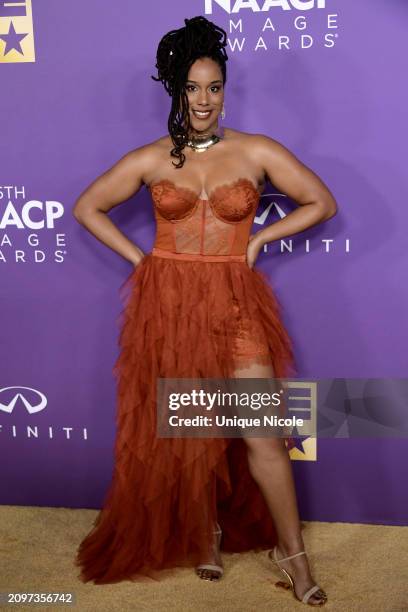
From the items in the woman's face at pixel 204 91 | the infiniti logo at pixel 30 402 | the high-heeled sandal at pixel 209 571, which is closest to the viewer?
the woman's face at pixel 204 91

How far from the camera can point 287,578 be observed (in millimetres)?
2633

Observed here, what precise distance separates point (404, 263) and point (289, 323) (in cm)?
49

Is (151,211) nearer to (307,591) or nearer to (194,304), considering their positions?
(194,304)

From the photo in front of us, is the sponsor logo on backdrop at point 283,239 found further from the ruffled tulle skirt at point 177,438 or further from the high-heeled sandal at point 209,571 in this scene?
the high-heeled sandal at point 209,571

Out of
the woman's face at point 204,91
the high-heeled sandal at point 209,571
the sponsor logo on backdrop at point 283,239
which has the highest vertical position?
the woman's face at point 204,91

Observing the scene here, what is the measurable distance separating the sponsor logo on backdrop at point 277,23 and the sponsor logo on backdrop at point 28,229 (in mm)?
931

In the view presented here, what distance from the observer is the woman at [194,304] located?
95.8 inches

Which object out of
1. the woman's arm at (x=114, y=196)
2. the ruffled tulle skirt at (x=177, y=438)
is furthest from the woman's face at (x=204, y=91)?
the ruffled tulle skirt at (x=177, y=438)

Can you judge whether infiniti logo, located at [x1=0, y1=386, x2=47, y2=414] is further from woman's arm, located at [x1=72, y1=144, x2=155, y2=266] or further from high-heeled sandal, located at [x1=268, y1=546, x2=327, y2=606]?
high-heeled sandal, located at [x1=268, y1=546, x2=327, y2=606]

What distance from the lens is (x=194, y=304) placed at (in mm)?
2482

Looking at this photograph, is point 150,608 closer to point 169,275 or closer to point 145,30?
point 169,275

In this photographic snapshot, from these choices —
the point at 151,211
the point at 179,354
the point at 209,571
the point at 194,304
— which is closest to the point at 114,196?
the point at 151,211

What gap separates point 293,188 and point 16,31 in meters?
1.23

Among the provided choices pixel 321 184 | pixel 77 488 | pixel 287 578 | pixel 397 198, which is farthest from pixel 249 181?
pixel 77 488
